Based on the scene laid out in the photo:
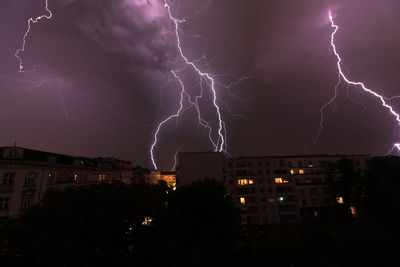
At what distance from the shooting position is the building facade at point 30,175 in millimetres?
19078

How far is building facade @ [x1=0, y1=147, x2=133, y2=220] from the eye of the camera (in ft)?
62.6

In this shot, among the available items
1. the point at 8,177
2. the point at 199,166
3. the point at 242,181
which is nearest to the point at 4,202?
the point at 8,177

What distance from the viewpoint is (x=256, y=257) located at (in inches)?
374

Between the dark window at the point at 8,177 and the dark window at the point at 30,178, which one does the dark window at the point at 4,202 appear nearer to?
the dark window at the point at 8,177

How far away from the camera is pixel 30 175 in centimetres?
2134

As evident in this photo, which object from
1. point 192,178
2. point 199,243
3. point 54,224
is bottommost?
point 199,243

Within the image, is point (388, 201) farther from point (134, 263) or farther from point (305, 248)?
point (134, 263)

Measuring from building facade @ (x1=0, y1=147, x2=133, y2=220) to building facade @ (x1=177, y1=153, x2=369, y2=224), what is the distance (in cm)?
1546

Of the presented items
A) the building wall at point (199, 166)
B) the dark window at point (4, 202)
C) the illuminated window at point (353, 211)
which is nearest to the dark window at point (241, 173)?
the building wall at point (199, 166)

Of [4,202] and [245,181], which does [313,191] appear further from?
[4,202]

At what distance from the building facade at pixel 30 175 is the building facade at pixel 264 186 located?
15.5 m

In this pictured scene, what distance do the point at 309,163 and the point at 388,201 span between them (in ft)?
80.1

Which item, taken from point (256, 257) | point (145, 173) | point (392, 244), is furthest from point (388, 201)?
point (145, 173)

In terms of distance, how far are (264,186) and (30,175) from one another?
31.1m
